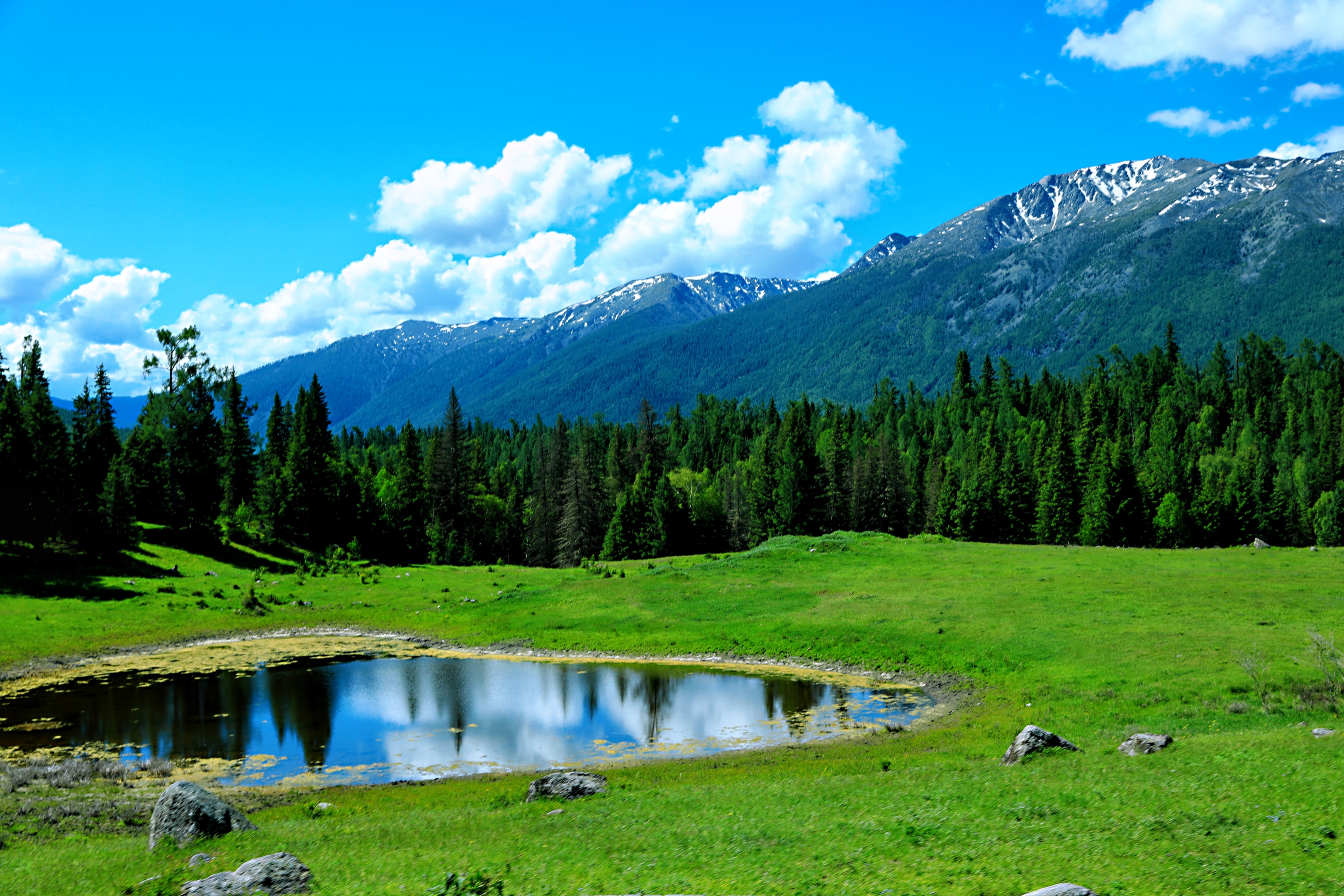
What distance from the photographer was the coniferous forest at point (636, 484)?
9025 cm

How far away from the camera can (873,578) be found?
7050 cm

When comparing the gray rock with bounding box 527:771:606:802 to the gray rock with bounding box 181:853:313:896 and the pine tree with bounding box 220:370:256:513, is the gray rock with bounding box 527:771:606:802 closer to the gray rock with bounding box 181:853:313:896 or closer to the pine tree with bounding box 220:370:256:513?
the gray rock with bounding box 181:853:313:896

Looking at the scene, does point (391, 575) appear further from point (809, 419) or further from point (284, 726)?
point (809, 419)

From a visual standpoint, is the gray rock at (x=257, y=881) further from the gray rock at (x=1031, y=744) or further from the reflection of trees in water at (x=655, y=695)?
the reflection of trees in water at (x=655, y=695)

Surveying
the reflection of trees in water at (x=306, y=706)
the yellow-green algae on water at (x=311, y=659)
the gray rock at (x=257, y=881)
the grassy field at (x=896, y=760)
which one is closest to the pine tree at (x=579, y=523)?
the grassy field at (x=896, y=760)

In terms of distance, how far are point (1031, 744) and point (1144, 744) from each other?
3312 mm

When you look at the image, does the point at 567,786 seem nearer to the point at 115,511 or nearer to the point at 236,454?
the point at 115,511

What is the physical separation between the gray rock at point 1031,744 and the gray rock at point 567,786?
1308cm

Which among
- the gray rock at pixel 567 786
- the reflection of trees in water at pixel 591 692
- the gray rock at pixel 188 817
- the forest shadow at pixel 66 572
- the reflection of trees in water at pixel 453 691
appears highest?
the forest shadow at pixel 66 572

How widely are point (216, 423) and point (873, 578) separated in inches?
3541

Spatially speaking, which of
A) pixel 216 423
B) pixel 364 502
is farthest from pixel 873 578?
pixel 216 423

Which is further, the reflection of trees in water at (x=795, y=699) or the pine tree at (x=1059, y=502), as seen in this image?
the pine tree at (x=1059, y=502)

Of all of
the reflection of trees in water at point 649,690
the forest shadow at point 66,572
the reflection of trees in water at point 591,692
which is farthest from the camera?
the forest shadow at point 66,572

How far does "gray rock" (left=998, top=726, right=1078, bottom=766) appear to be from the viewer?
25859 mm
